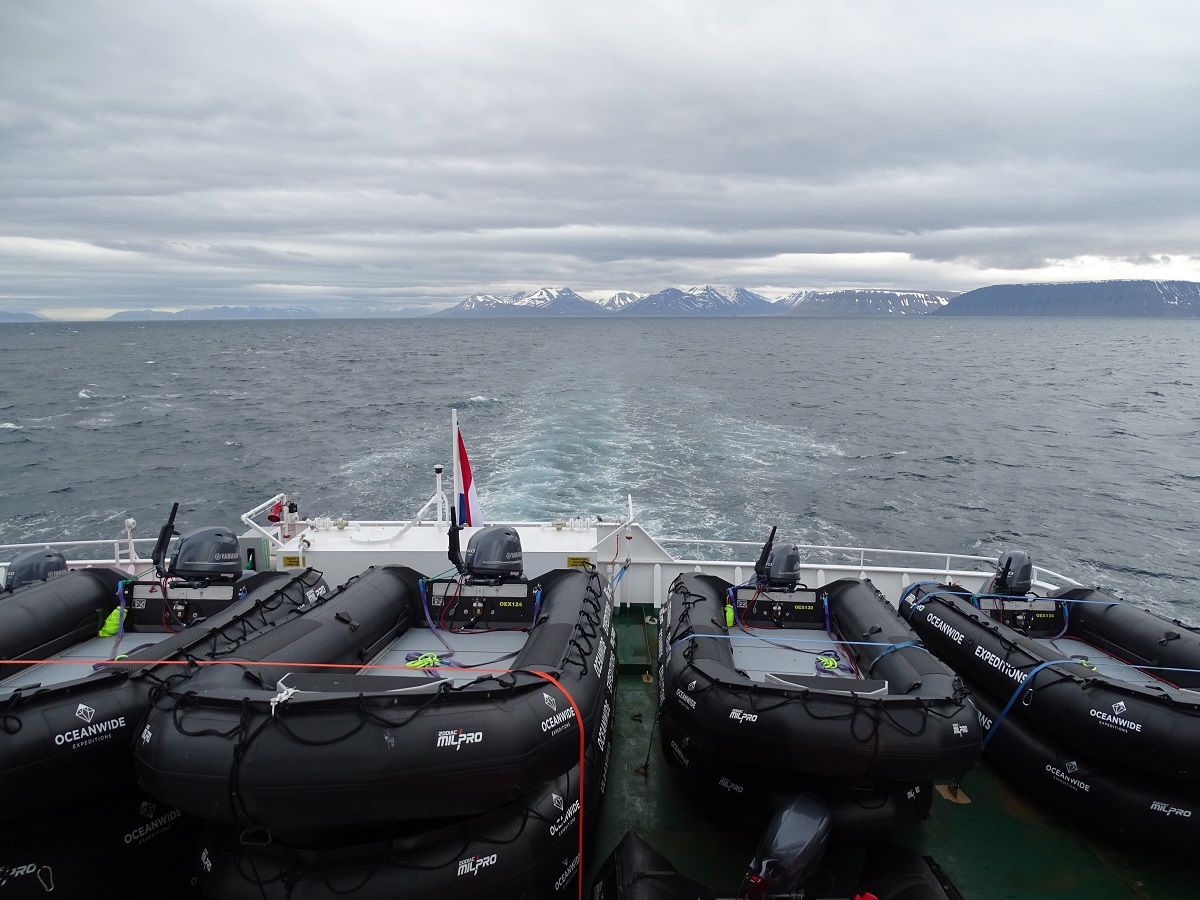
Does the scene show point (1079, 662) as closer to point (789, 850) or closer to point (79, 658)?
point (789, 850)

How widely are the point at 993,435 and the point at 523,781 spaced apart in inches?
1351

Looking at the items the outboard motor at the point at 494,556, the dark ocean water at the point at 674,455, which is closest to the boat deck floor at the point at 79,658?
the outboard motor at the point at 494,556

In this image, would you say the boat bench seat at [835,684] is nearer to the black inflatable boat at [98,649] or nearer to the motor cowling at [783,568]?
the motor cowling at [783,568]

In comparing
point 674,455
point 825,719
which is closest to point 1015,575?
point 825,719

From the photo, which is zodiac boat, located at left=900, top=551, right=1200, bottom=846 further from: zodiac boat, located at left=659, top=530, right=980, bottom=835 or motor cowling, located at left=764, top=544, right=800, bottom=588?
motor cowling, located at left=764, top=544, right=800, bottom=588

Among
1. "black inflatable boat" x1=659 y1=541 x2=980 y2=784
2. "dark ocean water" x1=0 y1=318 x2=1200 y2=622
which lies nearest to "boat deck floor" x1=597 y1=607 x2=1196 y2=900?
"black inflatable boat" x1=659 y1=541 x2=980 y2=784

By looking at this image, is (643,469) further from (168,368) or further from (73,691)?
(168,368)

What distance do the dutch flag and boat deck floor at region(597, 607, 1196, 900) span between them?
12.1 feet

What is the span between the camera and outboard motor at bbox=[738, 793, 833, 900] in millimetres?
3910

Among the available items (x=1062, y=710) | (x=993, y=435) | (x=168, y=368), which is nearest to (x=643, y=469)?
(x=1062, y=710)

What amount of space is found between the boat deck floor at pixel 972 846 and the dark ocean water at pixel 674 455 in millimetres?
10575

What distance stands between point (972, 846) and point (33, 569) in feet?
26.9

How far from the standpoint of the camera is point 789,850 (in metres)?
4.02

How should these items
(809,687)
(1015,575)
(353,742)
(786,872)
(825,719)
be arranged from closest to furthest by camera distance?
1. (353,742)
2. (786,872)
3. (825,719)
4. (809,687)
5. (1015,575)
